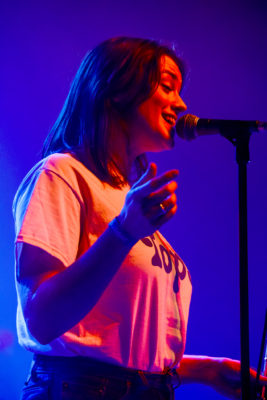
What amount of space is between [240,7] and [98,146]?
6.42ft

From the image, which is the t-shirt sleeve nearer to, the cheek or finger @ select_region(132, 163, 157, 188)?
finger @ select_region(132, 163, 157, 188)

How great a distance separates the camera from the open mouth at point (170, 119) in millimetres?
1413

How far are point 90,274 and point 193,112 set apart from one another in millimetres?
1861

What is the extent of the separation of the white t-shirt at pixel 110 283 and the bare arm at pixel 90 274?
8 cm

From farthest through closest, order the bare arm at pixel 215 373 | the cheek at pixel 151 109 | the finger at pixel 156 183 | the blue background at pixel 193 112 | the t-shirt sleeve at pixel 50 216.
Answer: the blue background at pixel 193 112, the bare arm at pixel 215 373, the cheek at pixel 151 109, the t-shirt sleeve at pixel 50 216, the finger at pixel 156 183

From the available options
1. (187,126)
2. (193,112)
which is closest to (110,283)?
(187,126)

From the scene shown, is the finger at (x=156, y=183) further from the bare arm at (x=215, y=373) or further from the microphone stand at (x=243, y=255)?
the bare arm at (x=215, y=373)

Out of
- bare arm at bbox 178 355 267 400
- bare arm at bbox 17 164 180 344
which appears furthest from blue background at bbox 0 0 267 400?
bare arm at bbox 17 164 180 344

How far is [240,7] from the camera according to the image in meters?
2.83

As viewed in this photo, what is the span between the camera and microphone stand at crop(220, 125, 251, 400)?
109cm

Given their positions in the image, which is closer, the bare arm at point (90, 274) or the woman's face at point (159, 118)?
the bare arm at point (90, 274)

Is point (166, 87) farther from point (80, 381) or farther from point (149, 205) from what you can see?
point (80, 381)

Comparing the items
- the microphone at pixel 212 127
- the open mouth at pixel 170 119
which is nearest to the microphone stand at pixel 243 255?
the microphone at pixel 212 127

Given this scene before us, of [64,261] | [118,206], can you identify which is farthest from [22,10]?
[64,261]
